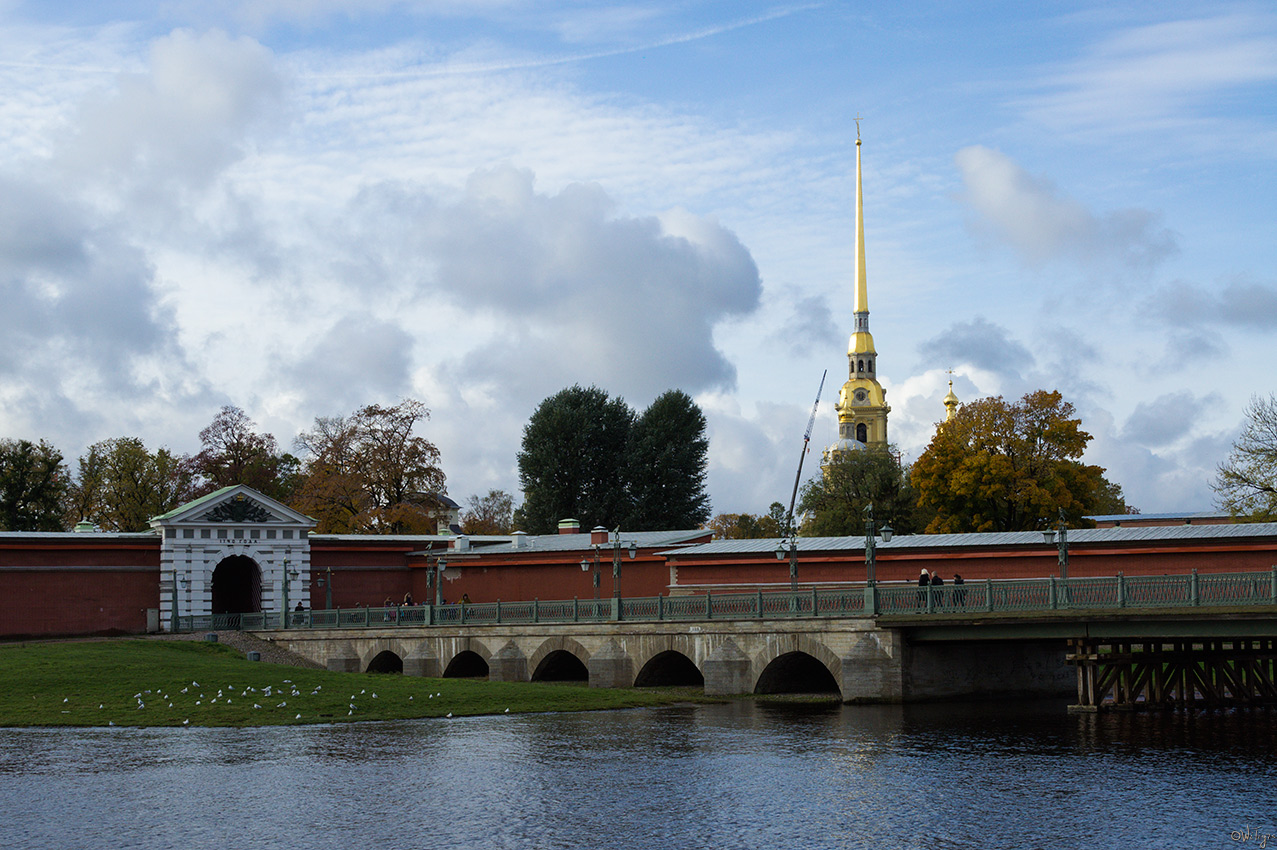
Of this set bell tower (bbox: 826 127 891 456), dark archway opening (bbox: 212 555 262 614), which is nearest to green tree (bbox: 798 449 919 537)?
dark archway opening (bbox: 212 555 262 614)

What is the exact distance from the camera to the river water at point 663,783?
74.4ft

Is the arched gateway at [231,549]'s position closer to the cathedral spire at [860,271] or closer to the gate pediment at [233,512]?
the gate pediment at [233,512]

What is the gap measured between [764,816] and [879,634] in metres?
17.1

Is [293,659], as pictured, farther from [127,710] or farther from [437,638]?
[127,710]

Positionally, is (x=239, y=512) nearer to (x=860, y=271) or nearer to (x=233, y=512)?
(x=233, y=512)

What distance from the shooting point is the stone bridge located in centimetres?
4088

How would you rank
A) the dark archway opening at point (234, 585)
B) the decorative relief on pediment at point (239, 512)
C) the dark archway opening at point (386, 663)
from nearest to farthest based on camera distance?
the dark archway opening at point (386, 663), the decorative relief on pediment at point (239, 512), the dark archway opening at point (234, 585)

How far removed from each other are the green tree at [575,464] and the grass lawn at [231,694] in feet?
134

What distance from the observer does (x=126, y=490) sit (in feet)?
303

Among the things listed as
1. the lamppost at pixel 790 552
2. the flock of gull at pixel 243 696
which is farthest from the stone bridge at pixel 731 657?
the flock of gull at pixel 243 696

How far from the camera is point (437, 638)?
173 feet

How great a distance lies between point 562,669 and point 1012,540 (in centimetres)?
1785

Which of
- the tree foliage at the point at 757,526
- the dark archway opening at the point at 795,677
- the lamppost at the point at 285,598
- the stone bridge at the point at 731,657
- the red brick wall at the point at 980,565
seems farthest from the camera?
the tree foliage at the point at 757,526

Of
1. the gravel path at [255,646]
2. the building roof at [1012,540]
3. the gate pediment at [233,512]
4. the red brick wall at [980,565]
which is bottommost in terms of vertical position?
the gravel path at [255,646]
